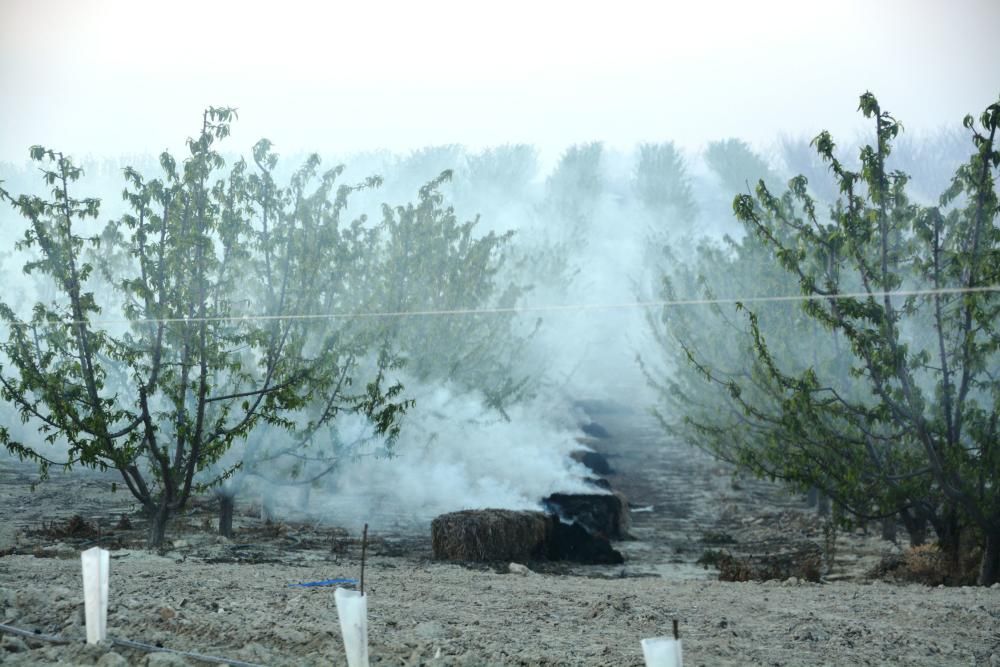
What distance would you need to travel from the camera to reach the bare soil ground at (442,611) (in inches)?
255

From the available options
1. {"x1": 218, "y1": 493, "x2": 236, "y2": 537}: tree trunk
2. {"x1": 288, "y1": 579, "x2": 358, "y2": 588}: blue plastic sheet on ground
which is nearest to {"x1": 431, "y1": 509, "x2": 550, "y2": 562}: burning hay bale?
{"x1": 218, "y1": 493, "x2": 236, "y2": 537}: tree trunk

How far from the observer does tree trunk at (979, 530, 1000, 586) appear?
35.2 ft

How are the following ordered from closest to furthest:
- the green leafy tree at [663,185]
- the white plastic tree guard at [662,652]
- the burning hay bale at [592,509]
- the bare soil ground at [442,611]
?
1. the white plastic tree guard at [662,652]
2. the bare soil ground at [442,611]
3. the burning hay bale at [592,509]
4. the green leafy tree at [663,185]

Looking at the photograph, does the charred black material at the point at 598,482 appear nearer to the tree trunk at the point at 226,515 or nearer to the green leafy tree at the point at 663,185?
the tree trunk at the point at 226,515

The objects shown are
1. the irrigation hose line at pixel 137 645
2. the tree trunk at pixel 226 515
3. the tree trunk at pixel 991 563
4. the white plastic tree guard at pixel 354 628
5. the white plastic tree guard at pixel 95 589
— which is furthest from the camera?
the tree trunk at pixel 226 515

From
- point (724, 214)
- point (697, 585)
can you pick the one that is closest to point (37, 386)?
point (697, 585)

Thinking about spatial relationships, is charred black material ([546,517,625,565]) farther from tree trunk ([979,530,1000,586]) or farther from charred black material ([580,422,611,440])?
charred black material ([580,422,611,440])

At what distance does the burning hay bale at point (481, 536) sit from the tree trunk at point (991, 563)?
616 centimetres

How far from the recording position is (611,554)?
15.2m

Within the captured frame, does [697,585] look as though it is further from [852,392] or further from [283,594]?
[852,392]

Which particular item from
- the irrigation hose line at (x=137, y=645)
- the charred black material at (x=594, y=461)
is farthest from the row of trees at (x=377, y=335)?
the charred black material at (x=594, y=461)

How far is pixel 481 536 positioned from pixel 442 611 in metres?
6.04

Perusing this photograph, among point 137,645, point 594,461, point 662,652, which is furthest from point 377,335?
point 594,461

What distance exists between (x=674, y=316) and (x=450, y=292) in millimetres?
5400
